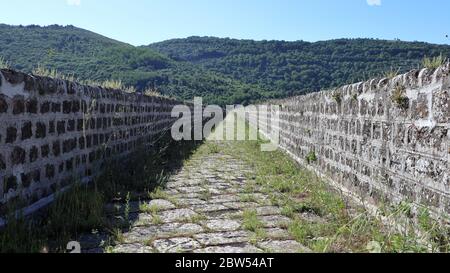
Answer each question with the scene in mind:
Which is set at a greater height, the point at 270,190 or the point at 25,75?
the point at 25,75

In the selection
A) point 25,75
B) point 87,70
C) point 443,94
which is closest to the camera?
point 443,94

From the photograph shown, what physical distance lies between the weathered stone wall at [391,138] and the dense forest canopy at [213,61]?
4165 centimetres

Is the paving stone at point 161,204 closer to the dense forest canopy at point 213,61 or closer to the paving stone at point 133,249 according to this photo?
the paving stone at point 133,249

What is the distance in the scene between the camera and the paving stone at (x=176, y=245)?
3.18m

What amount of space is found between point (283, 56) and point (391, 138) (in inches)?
3370

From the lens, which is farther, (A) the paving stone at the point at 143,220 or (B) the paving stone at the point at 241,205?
(B) the paving stone at the point at 241,205

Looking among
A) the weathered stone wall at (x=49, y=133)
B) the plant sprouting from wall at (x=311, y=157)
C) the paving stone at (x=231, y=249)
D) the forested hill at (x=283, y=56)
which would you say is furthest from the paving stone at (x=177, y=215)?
the forested hill at (x=283, y=56)

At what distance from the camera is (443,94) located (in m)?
2.92

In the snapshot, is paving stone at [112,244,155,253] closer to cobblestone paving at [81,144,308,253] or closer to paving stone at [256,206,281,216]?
cobblestone paving at [81,144,308,253]

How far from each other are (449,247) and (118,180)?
4.14 meters
